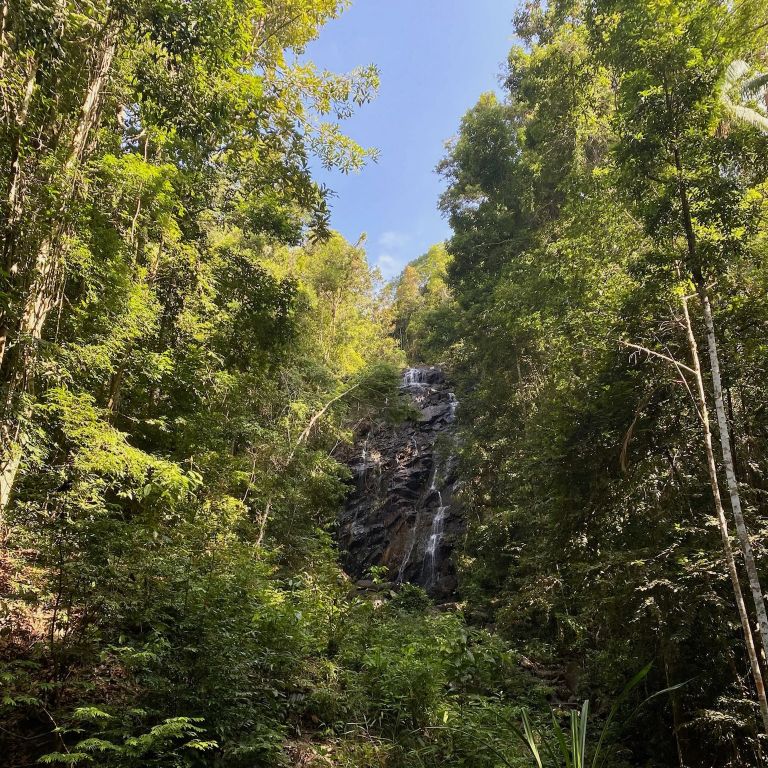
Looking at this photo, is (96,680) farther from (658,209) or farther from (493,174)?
(493,174)

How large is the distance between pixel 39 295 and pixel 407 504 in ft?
48.6

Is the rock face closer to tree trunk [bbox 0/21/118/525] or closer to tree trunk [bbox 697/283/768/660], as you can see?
tree trunk [bbox 697/283/768/660]

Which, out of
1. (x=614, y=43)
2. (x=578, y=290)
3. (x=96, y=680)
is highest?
(x=614, y=43)

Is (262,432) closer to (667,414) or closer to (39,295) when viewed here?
(39,295)

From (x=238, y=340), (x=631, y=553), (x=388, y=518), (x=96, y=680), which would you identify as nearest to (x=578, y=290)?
(x=631, y=553)

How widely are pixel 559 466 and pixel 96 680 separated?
625 cm

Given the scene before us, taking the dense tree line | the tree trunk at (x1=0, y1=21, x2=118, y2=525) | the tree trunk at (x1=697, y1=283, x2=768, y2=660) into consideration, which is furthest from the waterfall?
the tree trunk at (x1=0, y1=21, x2=118, y2=525)

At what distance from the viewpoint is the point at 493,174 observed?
62.0 ft

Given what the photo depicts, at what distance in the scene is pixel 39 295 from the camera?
439cm

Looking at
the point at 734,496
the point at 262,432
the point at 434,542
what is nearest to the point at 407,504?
the point at 434,542

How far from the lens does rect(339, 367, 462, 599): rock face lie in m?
15.2

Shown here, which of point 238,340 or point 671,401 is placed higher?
point 238,340

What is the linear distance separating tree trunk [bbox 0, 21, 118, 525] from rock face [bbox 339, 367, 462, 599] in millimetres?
11018

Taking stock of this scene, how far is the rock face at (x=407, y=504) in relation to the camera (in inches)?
600
